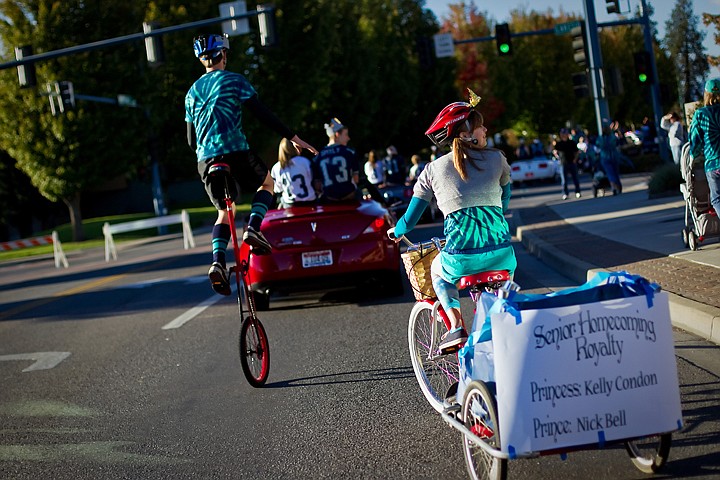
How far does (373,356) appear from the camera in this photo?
28.0 feet

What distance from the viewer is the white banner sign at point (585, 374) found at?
4.41 m

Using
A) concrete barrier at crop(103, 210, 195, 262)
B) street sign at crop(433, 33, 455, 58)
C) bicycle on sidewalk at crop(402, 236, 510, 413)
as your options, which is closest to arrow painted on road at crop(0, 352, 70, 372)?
bicycle on sidewalk at crop(402, 236, 510, 413)

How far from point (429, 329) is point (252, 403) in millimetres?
1546

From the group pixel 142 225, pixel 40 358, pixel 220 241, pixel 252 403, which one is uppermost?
pixel 220 241

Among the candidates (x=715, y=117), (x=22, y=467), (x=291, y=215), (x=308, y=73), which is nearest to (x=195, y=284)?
(x=291, y=215)

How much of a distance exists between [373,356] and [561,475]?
367cm

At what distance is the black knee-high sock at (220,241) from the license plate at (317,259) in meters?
3.26

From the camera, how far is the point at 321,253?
448 inches

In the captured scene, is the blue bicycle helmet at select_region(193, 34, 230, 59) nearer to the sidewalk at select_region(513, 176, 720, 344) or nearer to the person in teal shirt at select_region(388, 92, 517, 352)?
the person in teal shirt at select_region(388, 92, 517, 352)

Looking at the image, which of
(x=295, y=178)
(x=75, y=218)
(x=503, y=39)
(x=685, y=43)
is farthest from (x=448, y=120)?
(x=685, y=43)

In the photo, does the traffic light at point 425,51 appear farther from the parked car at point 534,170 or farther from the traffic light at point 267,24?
the parked car at point 534,170

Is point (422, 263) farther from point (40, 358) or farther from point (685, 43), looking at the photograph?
point (685, 43)

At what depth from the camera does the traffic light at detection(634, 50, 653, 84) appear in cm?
2938

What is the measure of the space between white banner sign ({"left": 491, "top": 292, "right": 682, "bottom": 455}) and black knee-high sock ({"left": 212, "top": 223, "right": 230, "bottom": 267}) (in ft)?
12.7
